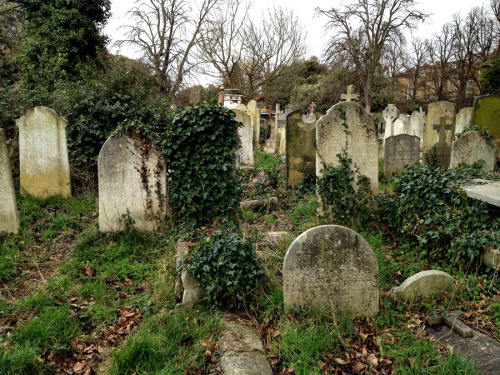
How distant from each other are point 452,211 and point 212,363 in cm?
338

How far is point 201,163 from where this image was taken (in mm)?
5516

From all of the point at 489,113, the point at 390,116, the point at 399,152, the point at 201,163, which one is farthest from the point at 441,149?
the point at 390,116

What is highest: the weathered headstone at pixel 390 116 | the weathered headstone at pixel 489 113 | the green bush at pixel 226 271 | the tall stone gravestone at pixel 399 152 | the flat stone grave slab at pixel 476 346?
the weathered headstone at pixel 390 116

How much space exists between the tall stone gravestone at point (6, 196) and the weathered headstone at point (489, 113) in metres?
9.43

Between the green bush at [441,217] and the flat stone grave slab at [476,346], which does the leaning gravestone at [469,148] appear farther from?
the flat stone grave slab at [476,346]

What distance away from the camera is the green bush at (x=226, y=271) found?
340cm

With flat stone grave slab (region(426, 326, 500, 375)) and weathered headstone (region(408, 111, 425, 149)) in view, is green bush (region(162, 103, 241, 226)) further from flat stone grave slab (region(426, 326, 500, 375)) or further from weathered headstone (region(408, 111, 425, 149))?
weathered headstone (region(408, 111, 425, 149))

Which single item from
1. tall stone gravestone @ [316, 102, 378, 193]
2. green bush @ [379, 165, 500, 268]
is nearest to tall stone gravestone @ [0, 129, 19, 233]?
tall stone gravestone @ [316, 102, 378, 193]

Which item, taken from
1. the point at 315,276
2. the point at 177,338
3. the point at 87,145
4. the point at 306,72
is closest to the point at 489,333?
A: the point at 315,276

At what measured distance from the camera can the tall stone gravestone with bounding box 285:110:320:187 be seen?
8.21 m

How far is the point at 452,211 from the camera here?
14.4ft

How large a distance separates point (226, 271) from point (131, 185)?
2.61 meters

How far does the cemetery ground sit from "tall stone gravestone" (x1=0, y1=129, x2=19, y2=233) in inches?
8.1

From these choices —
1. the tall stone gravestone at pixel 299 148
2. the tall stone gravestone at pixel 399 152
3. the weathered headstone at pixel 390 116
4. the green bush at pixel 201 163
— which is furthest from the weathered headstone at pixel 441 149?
the weathered headstone at pixel 390 116
